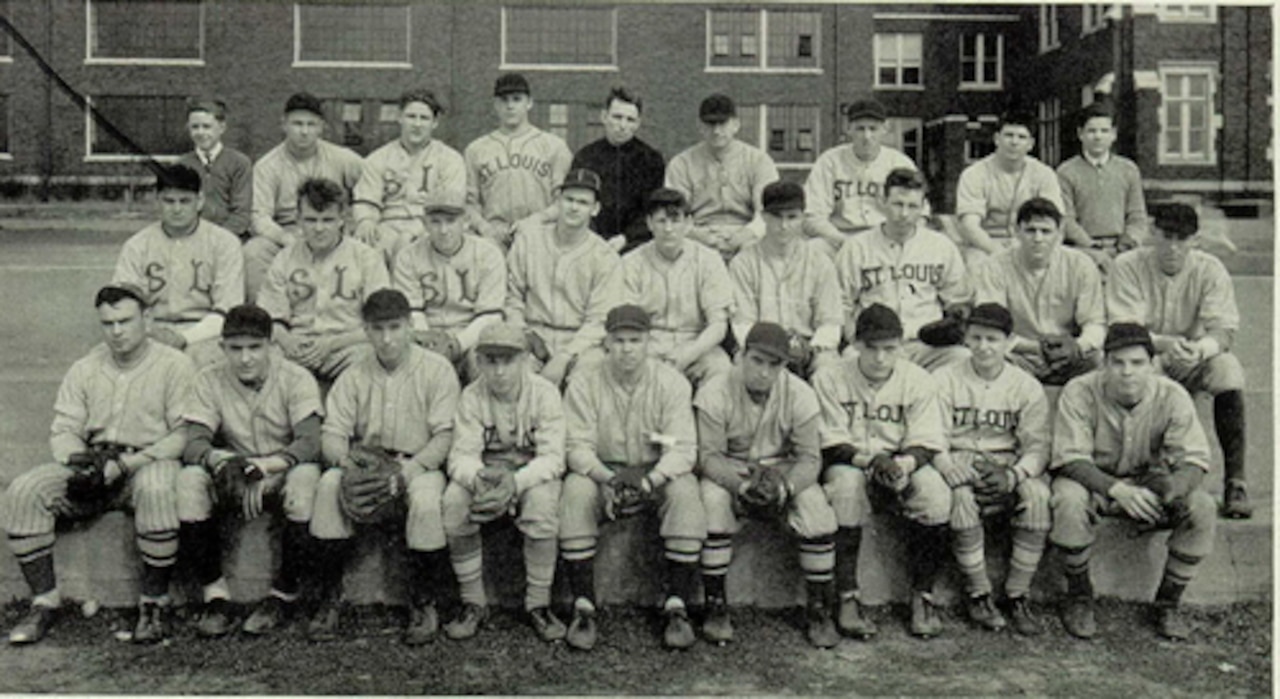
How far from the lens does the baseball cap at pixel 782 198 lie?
5.68 meters

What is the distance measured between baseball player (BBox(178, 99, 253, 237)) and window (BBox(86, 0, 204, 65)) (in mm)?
21481

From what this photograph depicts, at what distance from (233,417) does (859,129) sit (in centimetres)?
388

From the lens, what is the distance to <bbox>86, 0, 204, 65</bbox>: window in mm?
25797

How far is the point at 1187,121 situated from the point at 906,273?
19.2 metres

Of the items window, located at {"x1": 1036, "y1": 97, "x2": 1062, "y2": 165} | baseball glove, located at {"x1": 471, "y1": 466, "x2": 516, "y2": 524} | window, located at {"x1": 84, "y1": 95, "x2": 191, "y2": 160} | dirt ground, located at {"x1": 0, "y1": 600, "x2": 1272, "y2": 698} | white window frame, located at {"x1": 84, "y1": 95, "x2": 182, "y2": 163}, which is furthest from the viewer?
window, located at {"x1": 1036, "y1": 97, "x2": 1062, "y2": 165}

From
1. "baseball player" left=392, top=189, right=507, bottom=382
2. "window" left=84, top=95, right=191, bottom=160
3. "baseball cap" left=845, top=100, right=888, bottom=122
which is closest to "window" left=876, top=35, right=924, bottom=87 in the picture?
"window" left=84, top=95, right=191, bottom=160

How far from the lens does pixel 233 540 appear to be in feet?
16.3

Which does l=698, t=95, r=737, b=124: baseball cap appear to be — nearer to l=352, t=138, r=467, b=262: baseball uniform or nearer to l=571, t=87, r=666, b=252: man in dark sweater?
l=571, t=87, r=666, b=252: man in dark sweater

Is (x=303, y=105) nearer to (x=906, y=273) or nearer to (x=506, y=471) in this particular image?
(x=506, y=471)

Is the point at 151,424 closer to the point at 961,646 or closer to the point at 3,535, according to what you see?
the point at 3,535

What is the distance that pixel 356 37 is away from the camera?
1030 inches

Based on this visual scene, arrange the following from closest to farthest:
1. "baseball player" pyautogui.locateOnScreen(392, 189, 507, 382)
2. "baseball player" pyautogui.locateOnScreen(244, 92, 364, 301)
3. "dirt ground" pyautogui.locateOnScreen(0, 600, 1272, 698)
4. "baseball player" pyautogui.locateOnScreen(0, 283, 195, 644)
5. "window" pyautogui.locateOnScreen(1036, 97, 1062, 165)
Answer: "dirt ground" pyautogui.locateOnScreen(0, 600, 1272, 698)
"baseball player" pyautogui.locateOnScreen(0, 283, 195, 644)
"baseball player" pyautogui.locateOnScreen(392, 189, 507, 382)
"baseball player" pyautogui.locateOnScreen(244, 92, 364, 301)
"window" pyautogui.locateOnScreen(1036, 97, 1062, 165)

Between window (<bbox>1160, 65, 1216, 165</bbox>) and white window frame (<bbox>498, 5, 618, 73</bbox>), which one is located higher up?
white window frame (<bbox>498, 5, 618, 73</bbox>)

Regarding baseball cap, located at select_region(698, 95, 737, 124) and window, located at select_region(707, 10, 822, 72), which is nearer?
baseball cap, located at select_region(698, 95, 737, 124)
